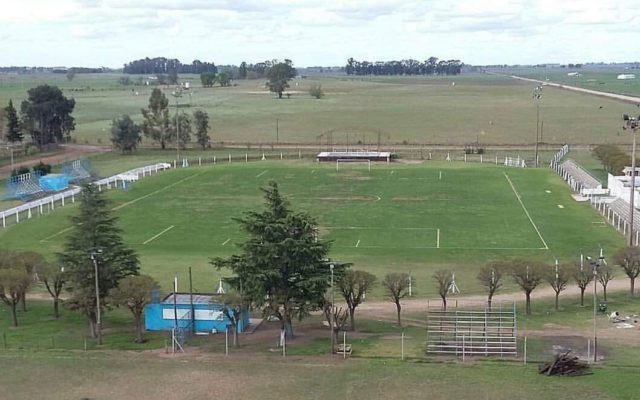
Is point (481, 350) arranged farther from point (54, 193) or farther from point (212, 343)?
point (54, 193)

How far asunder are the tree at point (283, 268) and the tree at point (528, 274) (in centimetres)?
778

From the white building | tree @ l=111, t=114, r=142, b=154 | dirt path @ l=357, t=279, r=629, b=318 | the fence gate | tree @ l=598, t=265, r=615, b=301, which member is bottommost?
dirt path @ l=357, t=279, r=629, b=318

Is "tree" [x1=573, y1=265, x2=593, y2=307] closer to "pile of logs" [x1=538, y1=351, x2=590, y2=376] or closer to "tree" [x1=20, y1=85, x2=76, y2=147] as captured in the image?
"pile of logs" [x1=538, y1=351, x2=590, y2=376]

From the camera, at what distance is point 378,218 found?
51625 millimetres

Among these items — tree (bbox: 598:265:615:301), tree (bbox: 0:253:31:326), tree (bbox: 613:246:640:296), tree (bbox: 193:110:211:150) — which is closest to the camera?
tree (bbox: 0:253:31:326)

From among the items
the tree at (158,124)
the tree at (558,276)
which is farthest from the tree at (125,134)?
the tree at (558,276)

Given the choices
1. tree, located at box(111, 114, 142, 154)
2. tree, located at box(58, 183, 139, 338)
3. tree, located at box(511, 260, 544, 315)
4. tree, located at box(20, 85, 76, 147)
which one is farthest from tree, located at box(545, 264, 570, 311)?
tree, located at box(20, 85, 76, 147)

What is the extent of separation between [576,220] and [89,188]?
1222 inches

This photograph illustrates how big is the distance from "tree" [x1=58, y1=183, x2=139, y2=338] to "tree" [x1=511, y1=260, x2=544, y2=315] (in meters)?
14.8

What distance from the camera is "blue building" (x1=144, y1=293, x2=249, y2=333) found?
29.6 metres

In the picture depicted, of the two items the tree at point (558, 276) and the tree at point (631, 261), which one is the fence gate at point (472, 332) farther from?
the tree at point (631, 261)

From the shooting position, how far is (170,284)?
120 feet

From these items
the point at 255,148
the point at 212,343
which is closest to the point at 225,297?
the point at 212,343

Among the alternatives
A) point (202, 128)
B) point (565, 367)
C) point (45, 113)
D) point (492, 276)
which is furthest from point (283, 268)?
point (45, 113)
